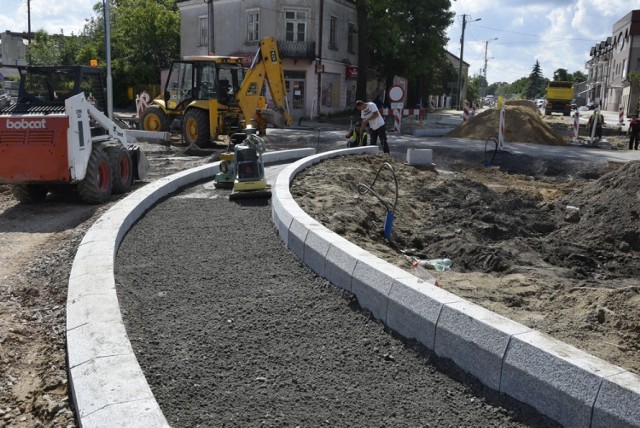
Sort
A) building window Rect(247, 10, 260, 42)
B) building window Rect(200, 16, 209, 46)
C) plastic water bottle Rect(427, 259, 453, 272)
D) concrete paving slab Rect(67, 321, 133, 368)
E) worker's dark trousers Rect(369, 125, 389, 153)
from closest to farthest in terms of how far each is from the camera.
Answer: concrete paving slab Rect(67, 321, 133, 368) < plastic water bottle Rect(427, 259, 453, 272) < worker's dark trousers Rect(369, 125, 389, 153) < building window Rect(247, 10, 260, 42) < building window Rect(200, 16, 209, 46)

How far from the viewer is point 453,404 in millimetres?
3543

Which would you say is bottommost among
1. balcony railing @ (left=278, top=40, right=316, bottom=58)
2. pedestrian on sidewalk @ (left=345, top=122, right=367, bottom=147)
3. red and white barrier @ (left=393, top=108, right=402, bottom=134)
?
pedestrian on sidewalk @ (left=345, top=122, right=367, bottom=147)

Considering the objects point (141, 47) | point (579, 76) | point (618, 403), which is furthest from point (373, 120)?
point (579, 76)

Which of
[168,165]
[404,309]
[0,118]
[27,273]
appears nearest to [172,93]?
[168,165]

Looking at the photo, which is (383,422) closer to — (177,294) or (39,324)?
(177,294)

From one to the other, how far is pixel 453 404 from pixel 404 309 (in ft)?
2.93

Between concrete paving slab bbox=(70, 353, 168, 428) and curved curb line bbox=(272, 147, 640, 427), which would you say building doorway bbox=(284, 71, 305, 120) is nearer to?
curved curb line bbox=(272, 147, 640, 427)

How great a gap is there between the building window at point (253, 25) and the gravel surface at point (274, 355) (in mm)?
30991

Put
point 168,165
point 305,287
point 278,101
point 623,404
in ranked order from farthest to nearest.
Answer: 1. point 278,101
2. point 168,165
3. point 305,287
4. point 623,404

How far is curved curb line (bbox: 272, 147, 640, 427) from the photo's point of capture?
2.96 m

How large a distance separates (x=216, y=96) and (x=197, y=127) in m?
1.25

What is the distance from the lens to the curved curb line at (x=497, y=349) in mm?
2963

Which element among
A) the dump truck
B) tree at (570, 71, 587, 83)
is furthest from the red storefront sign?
tree at (570, 71, 587, 83)

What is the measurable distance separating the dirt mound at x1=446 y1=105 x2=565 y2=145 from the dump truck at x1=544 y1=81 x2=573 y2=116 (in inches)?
→ 1055
